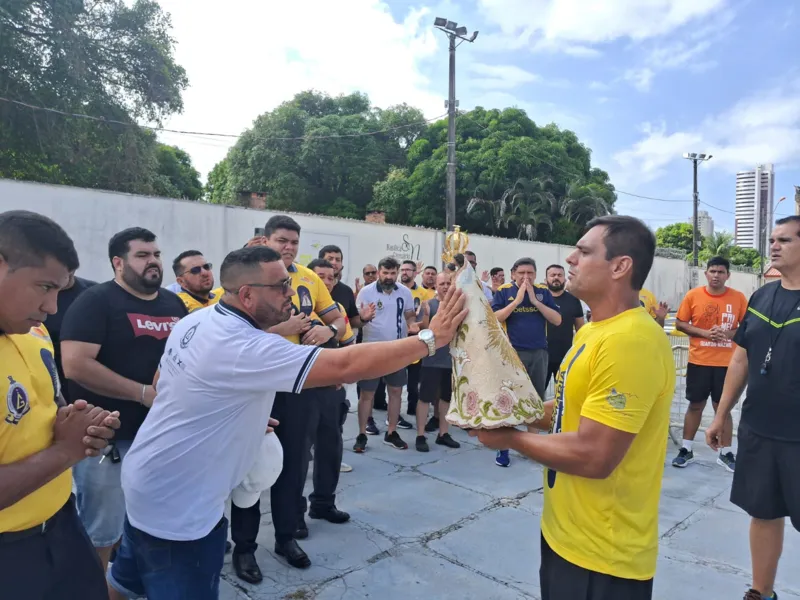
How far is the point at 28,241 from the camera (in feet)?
5.40

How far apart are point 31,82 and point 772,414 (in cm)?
2245

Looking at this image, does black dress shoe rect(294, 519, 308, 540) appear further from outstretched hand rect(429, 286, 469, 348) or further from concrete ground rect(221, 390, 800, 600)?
outstretched hand rect(429, 286, 469, 348)

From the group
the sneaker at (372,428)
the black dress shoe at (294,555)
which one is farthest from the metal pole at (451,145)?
the black dress shoe at (294,555)

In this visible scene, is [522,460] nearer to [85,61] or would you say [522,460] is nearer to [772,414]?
[772,414]

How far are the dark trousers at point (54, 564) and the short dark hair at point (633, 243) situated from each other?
6.85 ft

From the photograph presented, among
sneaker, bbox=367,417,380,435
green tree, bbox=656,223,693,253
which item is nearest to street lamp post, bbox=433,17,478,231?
sneaker, bbox=367,417,380,435

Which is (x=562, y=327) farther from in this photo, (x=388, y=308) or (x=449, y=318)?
(x=449, y=318)

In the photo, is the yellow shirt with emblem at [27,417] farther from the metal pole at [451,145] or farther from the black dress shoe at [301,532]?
the metal pole at [451,145]

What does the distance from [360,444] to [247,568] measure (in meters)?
2.50

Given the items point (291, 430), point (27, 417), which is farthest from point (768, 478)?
point (27, 417)

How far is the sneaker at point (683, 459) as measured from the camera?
5554 mm

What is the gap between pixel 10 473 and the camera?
158cm

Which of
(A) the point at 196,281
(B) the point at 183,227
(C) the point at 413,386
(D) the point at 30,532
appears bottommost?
(C) the point at 413,386

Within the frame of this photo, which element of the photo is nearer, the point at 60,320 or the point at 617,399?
the point at 617,399
